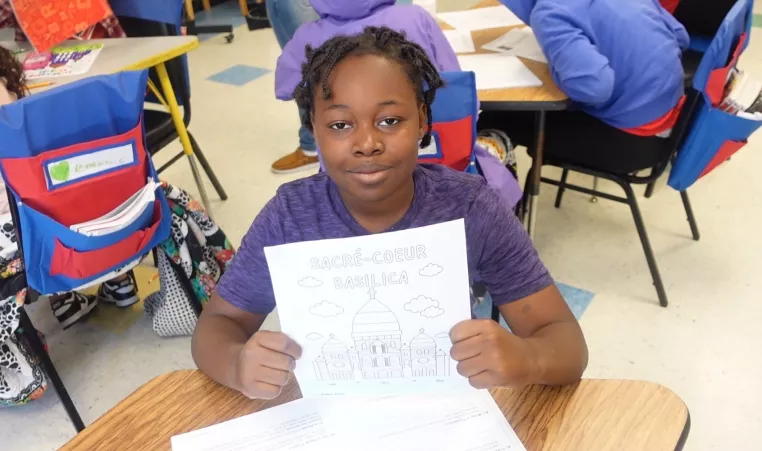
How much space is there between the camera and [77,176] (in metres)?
1.32

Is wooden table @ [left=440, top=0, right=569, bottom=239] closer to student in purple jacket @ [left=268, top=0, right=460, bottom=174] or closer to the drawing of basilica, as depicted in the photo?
student in purple jacket @ [left=268, top=0, right=460, bottom=174]

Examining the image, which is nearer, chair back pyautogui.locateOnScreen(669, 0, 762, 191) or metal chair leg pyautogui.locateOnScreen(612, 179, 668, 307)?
chair back pyautogui.locateOnScreen(669, 0, 762, 191)

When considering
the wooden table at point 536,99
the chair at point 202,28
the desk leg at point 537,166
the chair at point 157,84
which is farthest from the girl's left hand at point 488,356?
the chair at point 202,28

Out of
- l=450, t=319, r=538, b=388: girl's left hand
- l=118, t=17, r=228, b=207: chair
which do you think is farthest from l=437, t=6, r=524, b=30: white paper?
l=450, t=319, r=538, b=388: girl's left hand

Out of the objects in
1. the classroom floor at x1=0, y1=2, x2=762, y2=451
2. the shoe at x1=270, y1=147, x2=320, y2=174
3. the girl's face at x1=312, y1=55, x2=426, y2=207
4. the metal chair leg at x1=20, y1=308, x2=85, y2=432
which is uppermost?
the girl's face at x1=312, y1=55, x2=426, y2=207

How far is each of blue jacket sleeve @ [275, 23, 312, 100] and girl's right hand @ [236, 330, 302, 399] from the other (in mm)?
1072

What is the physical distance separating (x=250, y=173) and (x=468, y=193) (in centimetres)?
214

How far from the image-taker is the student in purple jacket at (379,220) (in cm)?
69

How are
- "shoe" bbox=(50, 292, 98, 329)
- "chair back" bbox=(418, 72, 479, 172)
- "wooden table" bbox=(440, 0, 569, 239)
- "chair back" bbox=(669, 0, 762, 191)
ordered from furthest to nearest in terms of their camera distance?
"shoe" bbox=(50, 292, 98, 329) → "wooden table" bbox=(440, 0, 569, 239) → "chair back" bbox=(669, 0, 762, 191) → "chair back" bbox=(418, 72, 479, 172)

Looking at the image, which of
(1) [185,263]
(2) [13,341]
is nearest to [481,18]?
(1) [185,263]

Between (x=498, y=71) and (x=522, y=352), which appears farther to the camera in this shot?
(x=498, y=71)

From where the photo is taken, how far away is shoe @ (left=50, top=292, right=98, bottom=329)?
1.99 meters

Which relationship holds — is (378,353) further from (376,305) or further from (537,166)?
(537,166)

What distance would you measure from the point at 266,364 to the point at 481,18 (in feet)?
6.06
